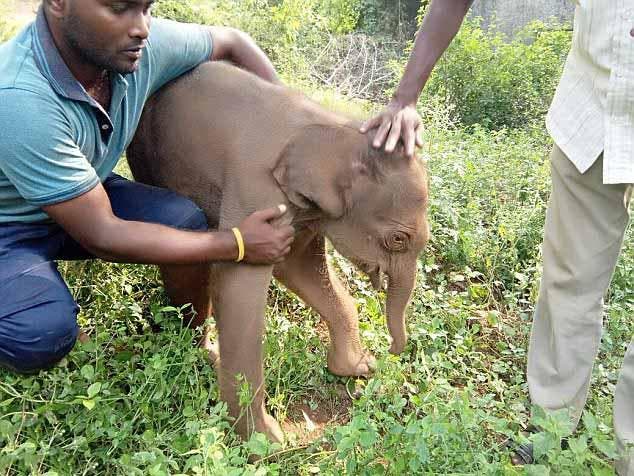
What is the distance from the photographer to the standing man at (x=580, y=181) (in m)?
2.29

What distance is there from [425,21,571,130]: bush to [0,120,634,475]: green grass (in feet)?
10.00

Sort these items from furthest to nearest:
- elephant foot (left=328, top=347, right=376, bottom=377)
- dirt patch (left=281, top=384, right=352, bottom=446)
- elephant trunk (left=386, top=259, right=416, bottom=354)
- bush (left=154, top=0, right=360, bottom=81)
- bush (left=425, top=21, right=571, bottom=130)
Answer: bush (left=154, top=0, right=360, bottom=81), bush (left=425, top=21, right=571, bottom=130), elephant foot (left=328, top=347, right=376, bottom=377), dirt patch (left=281, top=384, right=352, bottom=446), elephant trunk (left=386, top=259, right=416, bottom=354)

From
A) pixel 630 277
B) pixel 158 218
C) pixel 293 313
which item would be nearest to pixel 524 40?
pixel 630 277

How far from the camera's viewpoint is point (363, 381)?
3316 mm

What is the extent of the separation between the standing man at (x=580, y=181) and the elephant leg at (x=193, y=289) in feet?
3.16

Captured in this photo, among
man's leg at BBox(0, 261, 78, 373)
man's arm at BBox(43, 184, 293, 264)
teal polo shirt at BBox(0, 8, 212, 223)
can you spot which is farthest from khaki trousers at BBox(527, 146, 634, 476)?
man's leg at BBox(0, 261, 78, 373)

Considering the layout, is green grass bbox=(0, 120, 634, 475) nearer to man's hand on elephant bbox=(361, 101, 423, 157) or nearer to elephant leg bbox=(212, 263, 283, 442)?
elephant leg bbox=(212, 263, 283, 442)

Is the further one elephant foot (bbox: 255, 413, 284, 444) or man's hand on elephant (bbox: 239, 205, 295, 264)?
elephant foot (bbox: 255, 413, 284, 444)

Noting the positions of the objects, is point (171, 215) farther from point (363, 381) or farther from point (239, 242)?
point (363, 381)

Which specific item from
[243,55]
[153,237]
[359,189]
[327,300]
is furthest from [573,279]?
[243,55]

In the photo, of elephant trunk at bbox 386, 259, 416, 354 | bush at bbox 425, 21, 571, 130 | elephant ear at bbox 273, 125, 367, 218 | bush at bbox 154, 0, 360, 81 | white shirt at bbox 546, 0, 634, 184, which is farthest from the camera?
bush at bbox 154, 0, 360, 81

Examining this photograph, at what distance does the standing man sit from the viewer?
2285 mm

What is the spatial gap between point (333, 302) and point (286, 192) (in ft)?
2.39

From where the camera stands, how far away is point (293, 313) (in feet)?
12.0
